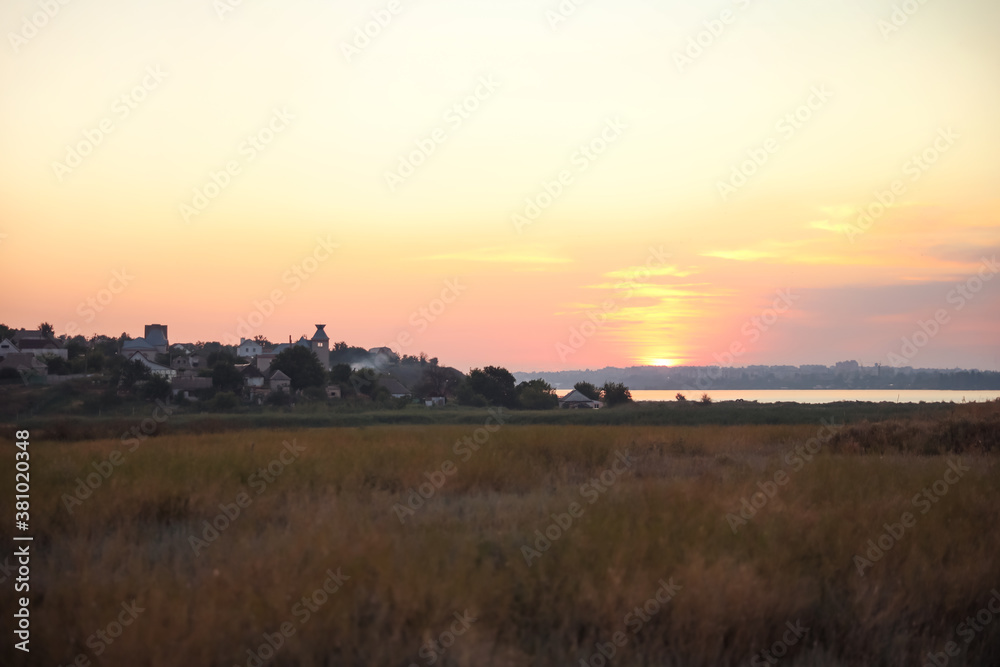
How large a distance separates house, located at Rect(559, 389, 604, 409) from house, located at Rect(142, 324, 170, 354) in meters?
54.4

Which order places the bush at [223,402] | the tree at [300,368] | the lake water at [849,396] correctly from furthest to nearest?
1. the tree at [300,368]
2. the lake water at [849,396]
3. the bush at [223,402]

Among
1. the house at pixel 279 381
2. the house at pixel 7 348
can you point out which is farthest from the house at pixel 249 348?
the house at pixel 279 381

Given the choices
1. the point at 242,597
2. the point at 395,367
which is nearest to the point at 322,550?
the point at 242,597

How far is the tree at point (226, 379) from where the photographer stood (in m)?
62.7

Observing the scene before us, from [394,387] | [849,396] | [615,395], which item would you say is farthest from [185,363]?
[849,396]

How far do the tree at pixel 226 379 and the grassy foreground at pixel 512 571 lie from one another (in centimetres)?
5440

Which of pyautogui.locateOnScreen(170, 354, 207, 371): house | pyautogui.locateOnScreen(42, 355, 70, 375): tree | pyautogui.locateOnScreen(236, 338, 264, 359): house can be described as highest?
pyautogui.locateOnScreen(236, 338, 264, 359): house

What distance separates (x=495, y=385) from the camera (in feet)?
241

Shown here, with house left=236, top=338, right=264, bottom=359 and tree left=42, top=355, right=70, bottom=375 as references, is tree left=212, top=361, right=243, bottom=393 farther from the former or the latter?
house left=236, top=338, right=264, bottom=359

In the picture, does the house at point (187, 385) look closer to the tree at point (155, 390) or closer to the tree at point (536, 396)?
the tree at point (155, 390)

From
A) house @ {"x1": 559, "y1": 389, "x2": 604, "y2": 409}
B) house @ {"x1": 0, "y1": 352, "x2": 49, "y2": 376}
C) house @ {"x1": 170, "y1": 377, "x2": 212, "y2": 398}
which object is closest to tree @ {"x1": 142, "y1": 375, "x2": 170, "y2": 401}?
house @ {"x1": 170, "y1": 377, "x2": 212, "y2": 398}

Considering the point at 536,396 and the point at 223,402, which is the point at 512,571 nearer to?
the point at 223,402

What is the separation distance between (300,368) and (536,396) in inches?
890

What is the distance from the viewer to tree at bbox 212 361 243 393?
206ft
